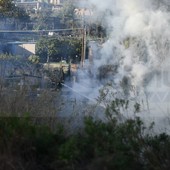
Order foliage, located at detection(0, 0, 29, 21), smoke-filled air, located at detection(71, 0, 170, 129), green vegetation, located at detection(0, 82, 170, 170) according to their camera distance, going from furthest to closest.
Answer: foliage, located at detection(0, 0, 29, 21) → smoke-filled air, located at detection(71, 0, 170, 129) → green vegetation, located at detection(0, 82, 170, 170)

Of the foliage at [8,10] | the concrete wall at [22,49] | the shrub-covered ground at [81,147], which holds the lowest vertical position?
the shrub-covered ground at [81,147]

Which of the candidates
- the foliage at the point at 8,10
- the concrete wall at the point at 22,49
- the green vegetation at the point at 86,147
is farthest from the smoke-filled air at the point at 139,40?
the concrete wall at the point at 22,49

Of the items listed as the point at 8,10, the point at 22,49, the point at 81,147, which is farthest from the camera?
the point at 22,49

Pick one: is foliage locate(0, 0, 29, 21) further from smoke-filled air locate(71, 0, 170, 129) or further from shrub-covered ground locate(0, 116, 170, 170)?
shrub-covered ground locate(0, 116, 170, 170)

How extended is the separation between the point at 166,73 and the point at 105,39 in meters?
2.94

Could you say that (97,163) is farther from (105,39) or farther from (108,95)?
(105,39)

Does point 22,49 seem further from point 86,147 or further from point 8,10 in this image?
point 86,147

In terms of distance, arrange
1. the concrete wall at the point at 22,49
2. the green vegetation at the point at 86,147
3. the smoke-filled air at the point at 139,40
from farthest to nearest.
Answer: the concrete wall at the point at 22,49 < the smoke-filled air at the point at 139,40 < the green vegetation at the point at 86,147

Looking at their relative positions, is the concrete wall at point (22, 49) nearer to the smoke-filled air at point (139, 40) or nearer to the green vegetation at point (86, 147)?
the smoke-filled air at point (139, 40)

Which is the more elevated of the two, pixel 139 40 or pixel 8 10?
pixel 8 10

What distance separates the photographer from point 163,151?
3.32 m

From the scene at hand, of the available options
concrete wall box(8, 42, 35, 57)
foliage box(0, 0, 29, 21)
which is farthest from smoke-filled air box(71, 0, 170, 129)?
concrete wall box(8, 42, 35, 57)

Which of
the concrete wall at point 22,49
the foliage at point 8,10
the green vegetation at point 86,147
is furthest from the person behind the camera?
the concrete wall at point 22,49

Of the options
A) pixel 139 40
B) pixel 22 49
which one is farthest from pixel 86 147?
pixel 22 49
